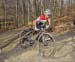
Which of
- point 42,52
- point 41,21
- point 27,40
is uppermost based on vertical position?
point 41,21

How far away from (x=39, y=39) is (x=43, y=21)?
0.16 m

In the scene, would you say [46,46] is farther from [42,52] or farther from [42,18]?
[42,18]

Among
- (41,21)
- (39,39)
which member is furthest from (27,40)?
(41,21)

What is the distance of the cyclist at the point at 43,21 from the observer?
2.30 meters

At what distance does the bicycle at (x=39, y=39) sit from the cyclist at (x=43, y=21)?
42 millimetres

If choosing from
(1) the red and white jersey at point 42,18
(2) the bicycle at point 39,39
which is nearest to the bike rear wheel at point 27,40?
(2) the bicycle at point 39,39

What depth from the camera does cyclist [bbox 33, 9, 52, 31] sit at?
2.30m

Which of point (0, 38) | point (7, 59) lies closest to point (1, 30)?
point (0, 38)

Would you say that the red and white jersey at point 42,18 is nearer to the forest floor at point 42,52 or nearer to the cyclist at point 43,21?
the cyclist at point 43,21

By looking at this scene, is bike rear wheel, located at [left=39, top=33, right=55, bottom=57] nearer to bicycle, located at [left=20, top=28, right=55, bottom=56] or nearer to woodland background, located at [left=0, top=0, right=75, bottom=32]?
bicycle, located at [left=20, top=28, right=55, bottom=56]

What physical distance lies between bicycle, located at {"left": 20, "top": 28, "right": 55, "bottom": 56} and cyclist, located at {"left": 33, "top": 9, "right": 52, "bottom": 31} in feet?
0.14

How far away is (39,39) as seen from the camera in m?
2.32

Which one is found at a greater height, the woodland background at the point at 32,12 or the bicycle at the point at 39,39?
the woodland background at the point at 32,12

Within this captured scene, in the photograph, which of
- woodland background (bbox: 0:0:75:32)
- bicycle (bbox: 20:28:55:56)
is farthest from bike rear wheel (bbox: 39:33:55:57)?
woodland background (bbox: 0:0:75:32)
